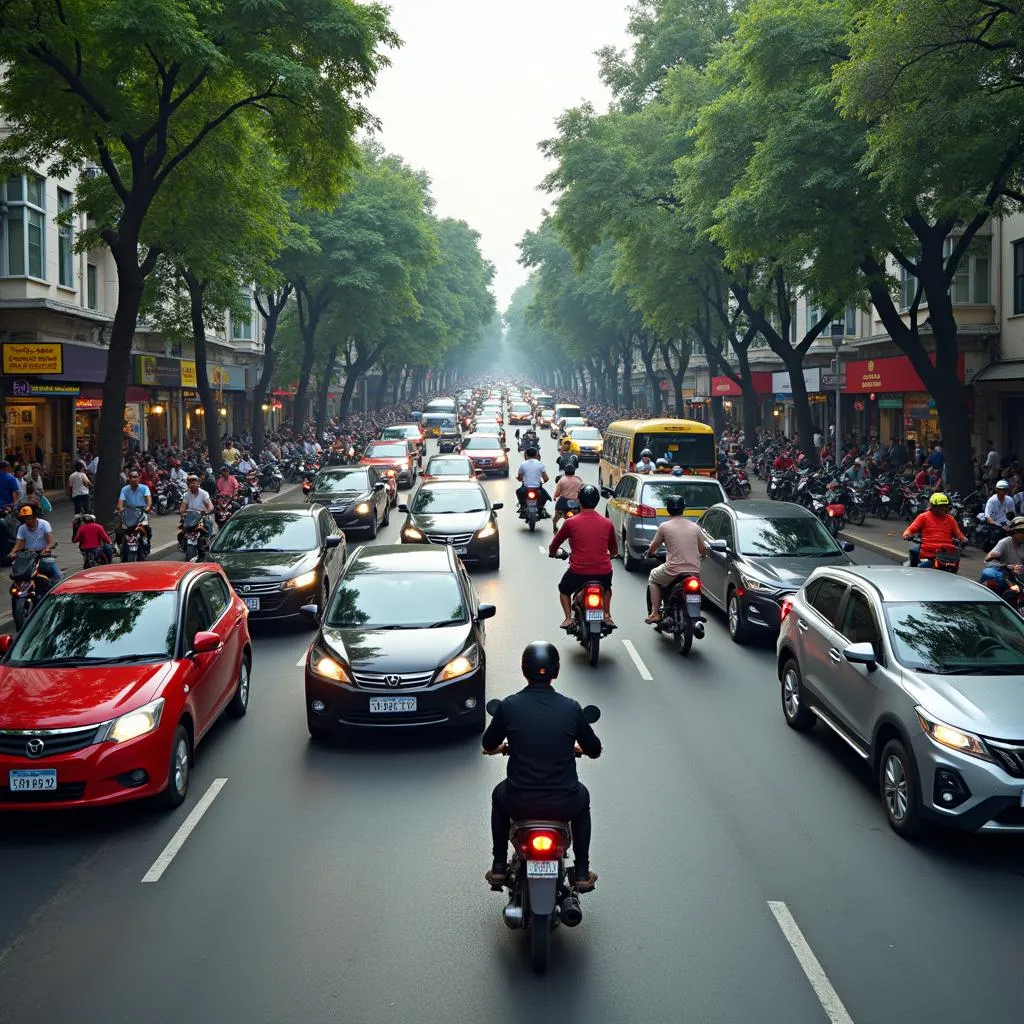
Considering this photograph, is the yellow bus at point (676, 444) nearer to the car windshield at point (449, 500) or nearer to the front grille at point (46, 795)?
the car windshield at point (449, 500)

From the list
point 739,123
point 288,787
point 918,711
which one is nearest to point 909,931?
point 918,711

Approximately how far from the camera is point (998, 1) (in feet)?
51.9

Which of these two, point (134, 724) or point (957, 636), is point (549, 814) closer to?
point (134, 724)

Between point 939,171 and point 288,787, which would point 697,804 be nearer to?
point 288,787

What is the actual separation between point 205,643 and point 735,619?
7477 mm

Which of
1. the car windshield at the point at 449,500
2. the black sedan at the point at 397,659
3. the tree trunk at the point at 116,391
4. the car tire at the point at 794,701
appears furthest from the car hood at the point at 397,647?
the tree trunk at the point at 116,391

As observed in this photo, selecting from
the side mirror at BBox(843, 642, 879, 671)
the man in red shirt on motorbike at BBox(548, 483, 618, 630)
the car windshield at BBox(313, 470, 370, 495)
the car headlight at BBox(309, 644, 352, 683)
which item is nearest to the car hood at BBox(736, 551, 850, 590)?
the man in red shirt on motorbike at BBox(548, 483, 618, 630)

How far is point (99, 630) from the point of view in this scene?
924 cm

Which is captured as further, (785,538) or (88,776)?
(785,538)

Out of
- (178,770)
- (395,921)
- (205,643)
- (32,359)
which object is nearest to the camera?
(395,921)

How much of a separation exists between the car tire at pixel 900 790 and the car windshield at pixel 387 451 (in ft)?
103

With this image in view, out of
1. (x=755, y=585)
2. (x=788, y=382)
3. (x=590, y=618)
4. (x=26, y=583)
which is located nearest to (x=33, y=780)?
(x=590, y=618)

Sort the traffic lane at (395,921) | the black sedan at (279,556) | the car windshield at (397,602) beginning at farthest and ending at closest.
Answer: the black sedan at (279,556) < the car windshield at (397,602) < the traffic lane at (395,921)

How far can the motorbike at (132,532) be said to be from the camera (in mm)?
21656
